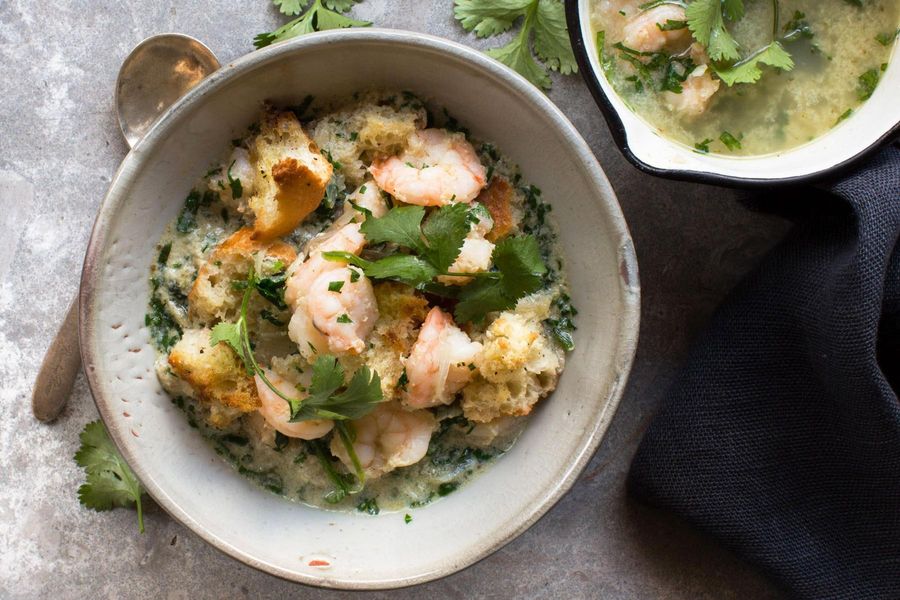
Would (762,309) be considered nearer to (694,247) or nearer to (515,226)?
(694,247)

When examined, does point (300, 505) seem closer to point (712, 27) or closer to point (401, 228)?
point (401, 228)

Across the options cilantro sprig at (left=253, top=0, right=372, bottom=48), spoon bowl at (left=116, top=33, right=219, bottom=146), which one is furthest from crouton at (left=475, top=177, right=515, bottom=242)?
spoon bowl at (left=116, top=33, right=219, bottom=146)

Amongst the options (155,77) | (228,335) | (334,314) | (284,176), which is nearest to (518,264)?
(334,314)

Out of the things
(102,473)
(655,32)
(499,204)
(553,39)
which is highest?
(655,32)

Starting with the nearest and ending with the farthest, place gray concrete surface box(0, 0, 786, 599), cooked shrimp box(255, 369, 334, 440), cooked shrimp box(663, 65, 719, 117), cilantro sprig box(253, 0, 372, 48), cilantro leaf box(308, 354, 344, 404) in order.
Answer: cilantro leaf box(308, 354, 344, 404) → cooked shrimp box(255, 369, 334, 440) → cooked shrimp box(663, 65, 719, 117) → cilantro sprig box(253, 0, 372, 48) → gray concrete surface box(0, 0, 786, 599)

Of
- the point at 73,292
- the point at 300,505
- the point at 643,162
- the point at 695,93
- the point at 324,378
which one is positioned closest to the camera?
the point at 324,378

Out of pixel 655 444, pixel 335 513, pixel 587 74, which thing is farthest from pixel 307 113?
pixel 655 444

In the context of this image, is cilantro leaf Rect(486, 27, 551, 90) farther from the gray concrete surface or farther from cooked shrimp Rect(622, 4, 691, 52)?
cooked shrimp Rect(622, 4, 691, 52)
